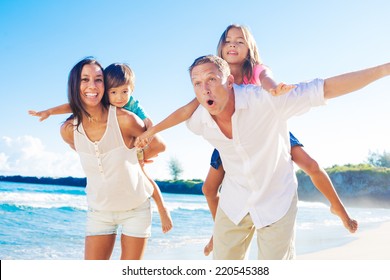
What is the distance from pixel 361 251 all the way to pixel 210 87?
585 centimetres

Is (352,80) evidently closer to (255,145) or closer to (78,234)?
(255,145)

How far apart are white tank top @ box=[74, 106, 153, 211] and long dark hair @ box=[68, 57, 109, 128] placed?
0.10m

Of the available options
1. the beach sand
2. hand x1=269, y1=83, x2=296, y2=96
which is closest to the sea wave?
the beach sand

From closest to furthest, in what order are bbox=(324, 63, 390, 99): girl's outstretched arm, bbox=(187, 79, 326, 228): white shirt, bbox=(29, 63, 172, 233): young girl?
bbox=(324, 63, 390, 99): girl's outstretched arm, bbox=(187, 79, 326, 228): white shirt, bbox=(29, 63, 172, 233): young girl

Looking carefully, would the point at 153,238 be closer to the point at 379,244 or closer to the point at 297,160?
the point at 379,244

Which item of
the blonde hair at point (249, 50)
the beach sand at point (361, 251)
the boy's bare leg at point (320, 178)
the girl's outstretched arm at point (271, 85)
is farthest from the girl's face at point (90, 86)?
the beach sand at point (361, 251)

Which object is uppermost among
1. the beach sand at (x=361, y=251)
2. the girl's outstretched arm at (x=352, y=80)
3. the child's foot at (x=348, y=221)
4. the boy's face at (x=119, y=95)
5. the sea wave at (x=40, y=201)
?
the girl's outstretched arm at (x=352, y=80)

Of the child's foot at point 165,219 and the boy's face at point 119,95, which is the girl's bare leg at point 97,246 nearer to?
the child's foot at point 165,219

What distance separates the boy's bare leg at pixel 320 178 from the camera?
13.5ft

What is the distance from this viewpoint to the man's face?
125 inches

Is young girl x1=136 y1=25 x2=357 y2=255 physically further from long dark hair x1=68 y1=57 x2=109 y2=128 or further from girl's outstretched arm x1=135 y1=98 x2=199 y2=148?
long dark hair x1=68 y1=57 x2=109 y2=128

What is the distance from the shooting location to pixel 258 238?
3326 mm

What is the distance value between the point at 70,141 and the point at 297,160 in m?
2.05

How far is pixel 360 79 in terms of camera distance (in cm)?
280
